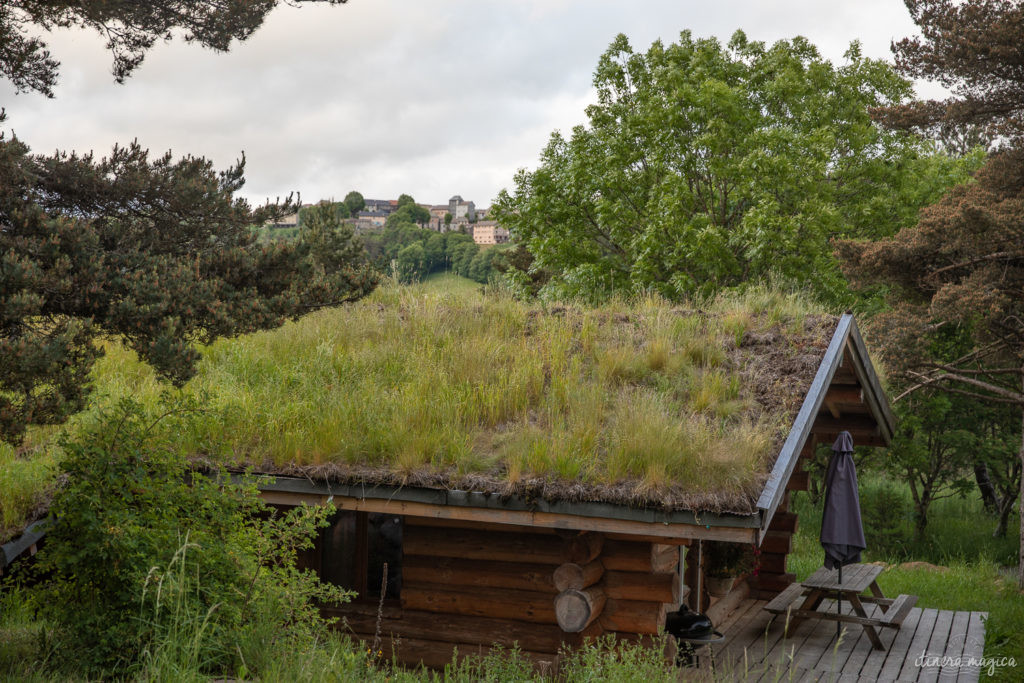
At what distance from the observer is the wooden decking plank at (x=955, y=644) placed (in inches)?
348

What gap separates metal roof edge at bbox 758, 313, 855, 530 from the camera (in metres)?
6.74

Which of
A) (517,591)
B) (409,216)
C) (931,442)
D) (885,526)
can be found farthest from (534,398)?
(409,216)

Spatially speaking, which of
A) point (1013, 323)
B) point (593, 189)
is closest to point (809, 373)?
point (1013, 323)

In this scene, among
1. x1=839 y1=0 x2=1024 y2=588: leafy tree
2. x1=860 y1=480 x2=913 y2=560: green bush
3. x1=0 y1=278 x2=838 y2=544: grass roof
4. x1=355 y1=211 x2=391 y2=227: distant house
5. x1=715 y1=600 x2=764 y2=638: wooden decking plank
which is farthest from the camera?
x1=355 y1=211 x2=391 y2=227: distant house

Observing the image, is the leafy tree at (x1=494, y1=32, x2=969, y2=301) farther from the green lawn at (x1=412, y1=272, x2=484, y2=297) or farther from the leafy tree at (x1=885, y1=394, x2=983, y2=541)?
the green lawn at (x1=412, y1=272, x2=484, y2=297)

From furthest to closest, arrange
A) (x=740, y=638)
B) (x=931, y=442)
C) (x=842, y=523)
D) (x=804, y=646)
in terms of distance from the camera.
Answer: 1. (x=931, y=442)
2. (x=740, y=638)
3. (x=804, y=646)
4. (x=842, y=523)

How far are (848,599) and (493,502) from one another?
5681 mm

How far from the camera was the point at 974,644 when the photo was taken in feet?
33.1

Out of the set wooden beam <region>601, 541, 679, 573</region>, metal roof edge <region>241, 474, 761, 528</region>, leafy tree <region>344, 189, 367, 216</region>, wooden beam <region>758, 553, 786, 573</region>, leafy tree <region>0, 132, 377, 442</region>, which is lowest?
wooden beam <region>758, 553, 786, 573</region>

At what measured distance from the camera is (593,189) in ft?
75.8

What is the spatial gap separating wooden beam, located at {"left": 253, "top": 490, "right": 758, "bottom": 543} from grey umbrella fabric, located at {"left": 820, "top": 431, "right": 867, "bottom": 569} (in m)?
2.82

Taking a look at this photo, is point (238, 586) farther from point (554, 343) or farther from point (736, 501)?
point (554, 343)

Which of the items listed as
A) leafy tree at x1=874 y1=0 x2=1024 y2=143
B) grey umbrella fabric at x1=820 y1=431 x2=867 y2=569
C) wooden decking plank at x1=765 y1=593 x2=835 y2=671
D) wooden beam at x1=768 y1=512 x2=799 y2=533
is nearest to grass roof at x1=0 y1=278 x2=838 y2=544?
grey umbrella fabric at x1=820 y1=431 x2=867 y2=569

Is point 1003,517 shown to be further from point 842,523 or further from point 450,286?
point 450,286
